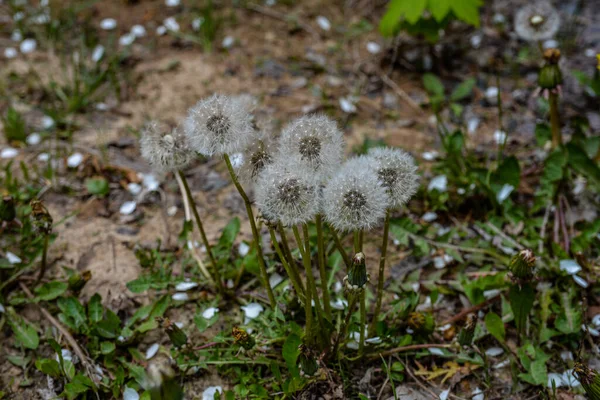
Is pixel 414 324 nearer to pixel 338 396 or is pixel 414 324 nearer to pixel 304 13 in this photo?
pixel 338 396

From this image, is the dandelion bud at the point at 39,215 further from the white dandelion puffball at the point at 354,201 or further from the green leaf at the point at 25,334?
the white dandelion puffball at the point at 354,201

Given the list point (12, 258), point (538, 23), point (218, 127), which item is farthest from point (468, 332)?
point (538, 23)

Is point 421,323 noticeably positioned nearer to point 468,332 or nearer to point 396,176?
point 468,332

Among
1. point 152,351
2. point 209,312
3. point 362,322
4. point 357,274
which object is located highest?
point 357,274

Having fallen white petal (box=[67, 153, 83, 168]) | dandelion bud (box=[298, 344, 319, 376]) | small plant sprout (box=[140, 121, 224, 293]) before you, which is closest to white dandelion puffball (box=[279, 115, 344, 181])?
small plant sprout (box=[140, 121, 224, 293])

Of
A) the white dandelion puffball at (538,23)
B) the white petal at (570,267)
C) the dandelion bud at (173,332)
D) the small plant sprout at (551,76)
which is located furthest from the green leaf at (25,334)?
the white dandelion puffball at (538,23)

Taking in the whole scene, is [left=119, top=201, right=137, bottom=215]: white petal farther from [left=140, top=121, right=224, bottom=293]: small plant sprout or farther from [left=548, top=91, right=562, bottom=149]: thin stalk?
[left=548, top=91, right=562, bottom=149]: thin stalk

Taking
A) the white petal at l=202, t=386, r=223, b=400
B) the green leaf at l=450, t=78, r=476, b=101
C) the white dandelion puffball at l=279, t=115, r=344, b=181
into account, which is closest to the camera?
the white dandelion puffball at l=279, t=115, r=344, b=181
